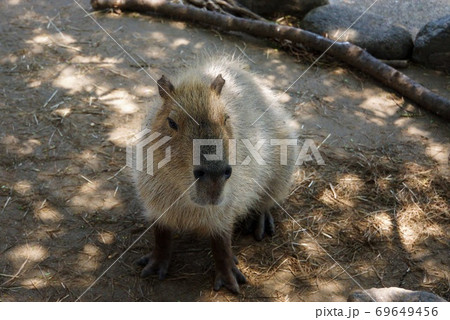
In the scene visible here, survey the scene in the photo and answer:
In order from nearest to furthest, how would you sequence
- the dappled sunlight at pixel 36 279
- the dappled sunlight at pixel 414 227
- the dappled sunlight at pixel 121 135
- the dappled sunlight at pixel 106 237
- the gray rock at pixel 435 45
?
the dappled sunlight at pixel 36 279
the dappled sunlight at pixel 106 237
the dappled sunlight at pixel 414 227
the dappled sunlight at pixel 121 135
the gray rock at pixel 435 45

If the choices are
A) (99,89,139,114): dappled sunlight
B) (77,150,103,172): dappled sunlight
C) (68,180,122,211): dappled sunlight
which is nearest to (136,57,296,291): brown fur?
(68,180,122,211): dappled sunlight

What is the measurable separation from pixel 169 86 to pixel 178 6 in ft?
11.5

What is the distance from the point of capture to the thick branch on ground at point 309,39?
5023mm

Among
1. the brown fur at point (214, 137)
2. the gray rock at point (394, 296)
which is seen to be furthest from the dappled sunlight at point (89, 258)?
the gray rock at point (394, 296)

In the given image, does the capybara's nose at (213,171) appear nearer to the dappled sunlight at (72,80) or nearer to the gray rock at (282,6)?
the dappled sunlight at (72,80)

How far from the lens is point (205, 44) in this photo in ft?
18.8

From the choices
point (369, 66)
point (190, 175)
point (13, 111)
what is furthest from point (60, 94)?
point (369, 66)

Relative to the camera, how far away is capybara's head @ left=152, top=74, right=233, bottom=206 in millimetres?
2420

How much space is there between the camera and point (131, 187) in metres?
3.86

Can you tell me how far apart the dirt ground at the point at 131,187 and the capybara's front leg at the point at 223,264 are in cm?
7

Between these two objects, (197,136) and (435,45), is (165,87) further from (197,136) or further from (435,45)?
(435,45)

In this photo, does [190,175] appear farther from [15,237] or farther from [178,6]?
[178,6]

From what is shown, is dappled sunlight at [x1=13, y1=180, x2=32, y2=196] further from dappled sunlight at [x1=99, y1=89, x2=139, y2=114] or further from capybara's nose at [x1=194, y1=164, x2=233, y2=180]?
capybara's nose at [x1=194, y1=164, x2=233, y2=180]

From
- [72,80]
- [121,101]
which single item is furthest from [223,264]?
[72,80]
